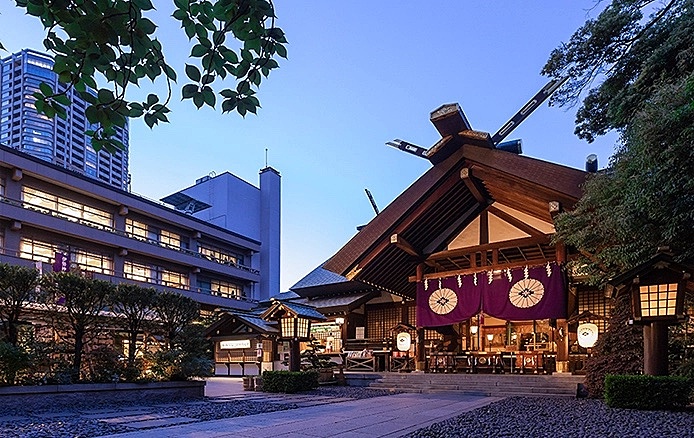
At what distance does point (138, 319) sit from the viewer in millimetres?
12055

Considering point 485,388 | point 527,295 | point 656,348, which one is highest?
point 527,295

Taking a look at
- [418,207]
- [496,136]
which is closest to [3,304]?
[418,207]

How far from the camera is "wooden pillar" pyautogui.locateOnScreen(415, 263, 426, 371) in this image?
16.4 metres

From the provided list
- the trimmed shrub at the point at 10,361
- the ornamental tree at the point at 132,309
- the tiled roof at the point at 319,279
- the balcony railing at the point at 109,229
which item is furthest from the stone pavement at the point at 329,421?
the balcony railing at the point at 109,229

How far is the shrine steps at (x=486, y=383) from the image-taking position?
1251 centimetres

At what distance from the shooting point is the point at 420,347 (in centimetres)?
1678

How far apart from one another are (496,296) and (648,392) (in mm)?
6928

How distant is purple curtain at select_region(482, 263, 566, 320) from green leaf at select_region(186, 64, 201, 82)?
43.0ft

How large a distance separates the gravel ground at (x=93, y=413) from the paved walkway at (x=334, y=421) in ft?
1.94

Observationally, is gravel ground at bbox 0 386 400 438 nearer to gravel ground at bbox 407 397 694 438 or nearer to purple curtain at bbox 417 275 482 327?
gravel ground at bbox 407 397 694 438

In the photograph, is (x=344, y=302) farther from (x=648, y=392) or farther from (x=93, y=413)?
(x=648, y=392)

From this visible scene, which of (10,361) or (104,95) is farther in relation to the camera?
(10,361)

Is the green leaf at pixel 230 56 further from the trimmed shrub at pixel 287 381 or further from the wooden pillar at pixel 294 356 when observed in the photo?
the wooden pillar at pixel 294 356

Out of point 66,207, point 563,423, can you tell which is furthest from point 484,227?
point 66,207
